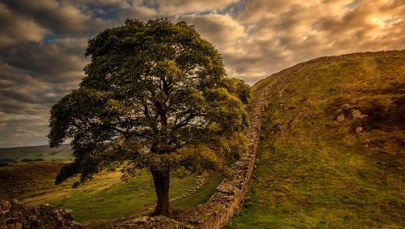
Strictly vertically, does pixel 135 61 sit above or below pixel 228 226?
above

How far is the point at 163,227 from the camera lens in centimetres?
1908

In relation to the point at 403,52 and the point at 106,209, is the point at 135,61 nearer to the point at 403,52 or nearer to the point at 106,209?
the point at 106,209

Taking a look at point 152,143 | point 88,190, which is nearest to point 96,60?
point 152,143

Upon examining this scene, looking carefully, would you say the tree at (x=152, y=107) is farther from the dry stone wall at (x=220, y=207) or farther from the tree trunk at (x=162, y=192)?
the dry stone wall at (x=220, y=207)

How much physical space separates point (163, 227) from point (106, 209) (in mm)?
19175

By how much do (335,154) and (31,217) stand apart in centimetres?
3226

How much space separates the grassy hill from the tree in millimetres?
8372

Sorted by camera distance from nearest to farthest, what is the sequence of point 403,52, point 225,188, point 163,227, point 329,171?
point 163,227 → point 225,188 → point 329,171 → point 403,52

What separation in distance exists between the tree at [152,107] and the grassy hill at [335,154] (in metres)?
8.37

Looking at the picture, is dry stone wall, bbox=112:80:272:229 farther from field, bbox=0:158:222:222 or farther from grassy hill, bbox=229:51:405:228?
field, bbox=0:158:222:222

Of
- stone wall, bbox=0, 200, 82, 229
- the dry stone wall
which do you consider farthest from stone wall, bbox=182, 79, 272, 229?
stone wall, bbox=0, 200, 82, 229

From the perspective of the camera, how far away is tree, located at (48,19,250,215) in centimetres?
2220

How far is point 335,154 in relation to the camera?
1449 inches

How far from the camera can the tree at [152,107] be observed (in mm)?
22203
